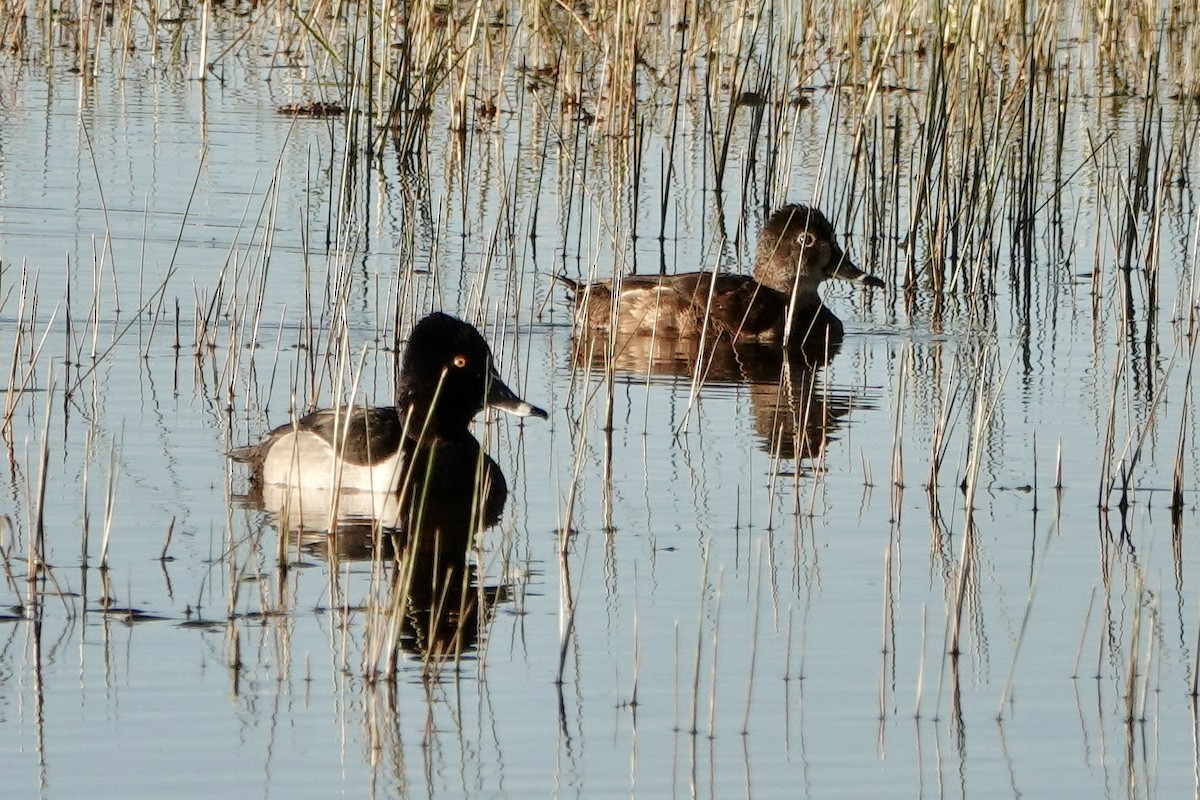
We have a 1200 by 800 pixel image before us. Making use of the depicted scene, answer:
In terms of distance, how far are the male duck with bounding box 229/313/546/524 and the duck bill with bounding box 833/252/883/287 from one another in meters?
4.34

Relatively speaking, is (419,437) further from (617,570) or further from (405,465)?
(617,570)

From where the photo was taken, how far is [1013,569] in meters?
7.08

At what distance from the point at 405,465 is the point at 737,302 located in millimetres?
3946

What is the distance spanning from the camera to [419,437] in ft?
27.0

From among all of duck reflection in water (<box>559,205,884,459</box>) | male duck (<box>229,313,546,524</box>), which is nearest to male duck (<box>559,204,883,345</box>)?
duck reflection in water (<box>559,205,884,459</box>)

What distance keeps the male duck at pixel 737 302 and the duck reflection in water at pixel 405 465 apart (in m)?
2.76

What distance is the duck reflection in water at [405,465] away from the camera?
291 inches

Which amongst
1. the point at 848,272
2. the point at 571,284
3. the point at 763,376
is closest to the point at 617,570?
the point at 763,376

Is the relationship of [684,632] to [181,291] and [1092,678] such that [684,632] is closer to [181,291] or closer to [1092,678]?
[1092,678]

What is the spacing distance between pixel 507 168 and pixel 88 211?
323 cm

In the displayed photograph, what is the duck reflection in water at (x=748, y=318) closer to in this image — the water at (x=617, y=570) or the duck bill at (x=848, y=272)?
the duck bill at (x=848, y=272)

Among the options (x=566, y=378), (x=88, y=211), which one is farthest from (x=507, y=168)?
(x=566, y=378)

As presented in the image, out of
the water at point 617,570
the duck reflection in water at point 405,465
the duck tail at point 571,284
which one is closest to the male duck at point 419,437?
the duck reflection in water at point 405,465

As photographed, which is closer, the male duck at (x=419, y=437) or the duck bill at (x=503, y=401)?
the male duck at (x=419, y=437)
